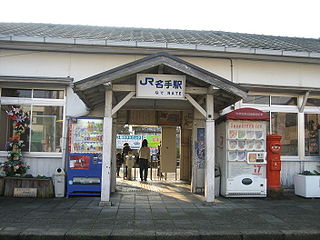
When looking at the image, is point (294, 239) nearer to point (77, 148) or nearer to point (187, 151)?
point (77, 148)

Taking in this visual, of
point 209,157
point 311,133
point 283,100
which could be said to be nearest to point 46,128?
point 209,157

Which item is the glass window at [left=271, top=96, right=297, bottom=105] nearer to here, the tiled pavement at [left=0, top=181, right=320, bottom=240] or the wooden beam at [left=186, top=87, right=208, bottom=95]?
the tiled pavement at [left=0, top=181, right=320, bottom=240]

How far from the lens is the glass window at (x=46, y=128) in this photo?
8570mm

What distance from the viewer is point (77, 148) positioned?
8.02 metres

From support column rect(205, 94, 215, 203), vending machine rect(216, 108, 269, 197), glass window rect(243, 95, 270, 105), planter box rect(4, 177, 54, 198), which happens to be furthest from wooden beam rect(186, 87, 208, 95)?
planter box rect(4, 177, 54, 198)

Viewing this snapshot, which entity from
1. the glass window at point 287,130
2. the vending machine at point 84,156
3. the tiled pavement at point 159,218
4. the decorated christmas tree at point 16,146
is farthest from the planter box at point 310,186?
the decorated christmas tree at point 16,146

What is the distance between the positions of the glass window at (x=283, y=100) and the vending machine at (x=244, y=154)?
1619 millimetres

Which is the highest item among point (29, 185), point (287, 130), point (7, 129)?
point (287, 130)

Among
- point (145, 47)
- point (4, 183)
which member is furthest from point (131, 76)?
point (4, 183)

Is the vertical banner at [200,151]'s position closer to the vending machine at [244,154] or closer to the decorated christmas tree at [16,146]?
the vending machine at [244,154]

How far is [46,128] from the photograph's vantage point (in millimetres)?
8672

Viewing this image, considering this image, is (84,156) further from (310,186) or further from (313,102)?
(313,102)

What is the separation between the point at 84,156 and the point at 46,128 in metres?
1.76

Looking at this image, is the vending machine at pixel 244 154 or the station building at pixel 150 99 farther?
the station building at pixel 150 99
